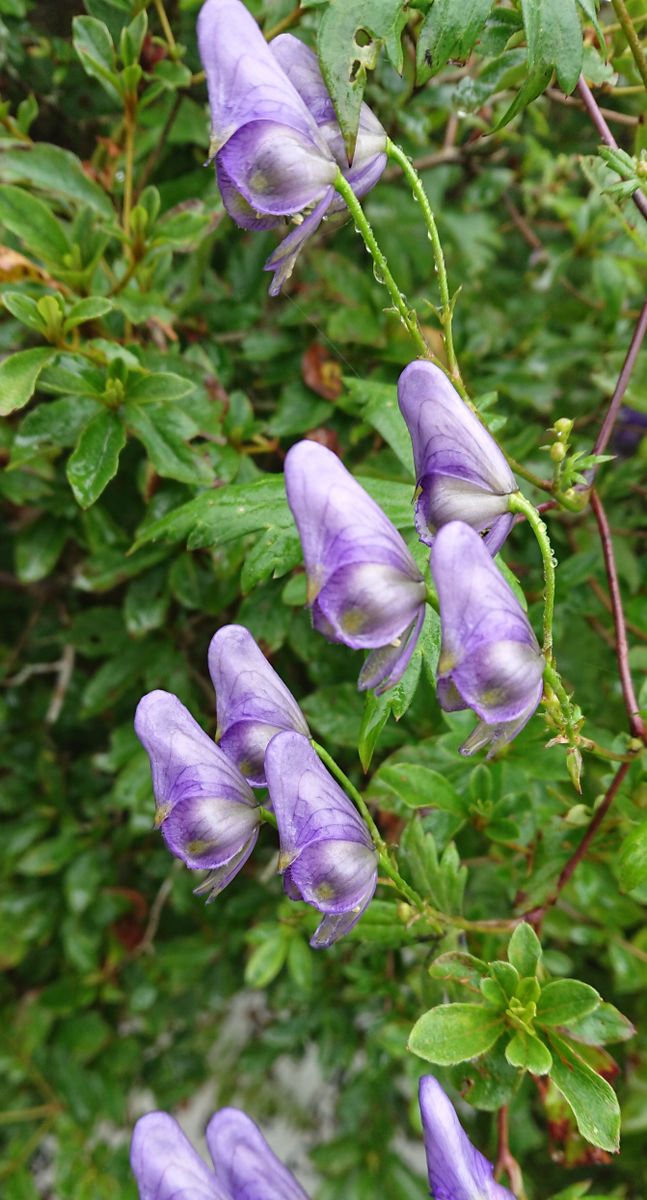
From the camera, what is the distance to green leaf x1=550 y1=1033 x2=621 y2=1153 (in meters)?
0.62

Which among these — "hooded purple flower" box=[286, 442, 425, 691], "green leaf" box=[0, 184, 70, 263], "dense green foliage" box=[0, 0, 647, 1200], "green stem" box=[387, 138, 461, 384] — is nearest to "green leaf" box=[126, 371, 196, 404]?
"dense green foliage" box=[0, 0, 647, 1200]

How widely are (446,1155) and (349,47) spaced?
2.08 feet

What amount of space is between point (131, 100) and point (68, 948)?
102cm

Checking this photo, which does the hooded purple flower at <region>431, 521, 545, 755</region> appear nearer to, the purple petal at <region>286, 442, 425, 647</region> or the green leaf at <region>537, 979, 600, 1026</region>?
the purple petal at <region>286, 442, 425, 647</region>

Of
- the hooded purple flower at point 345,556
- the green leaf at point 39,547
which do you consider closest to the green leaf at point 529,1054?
the hooded purple flower at point 345,556

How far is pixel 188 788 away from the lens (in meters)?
0.60

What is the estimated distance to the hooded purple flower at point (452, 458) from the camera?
21.7 inches

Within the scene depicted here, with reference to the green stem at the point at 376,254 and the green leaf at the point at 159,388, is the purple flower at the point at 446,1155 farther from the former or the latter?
the green leaf at the point at 159,388

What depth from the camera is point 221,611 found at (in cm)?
109

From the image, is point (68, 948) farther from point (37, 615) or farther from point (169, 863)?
point (37, 615)

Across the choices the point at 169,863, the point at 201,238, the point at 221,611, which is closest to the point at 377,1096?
the point at 169,863

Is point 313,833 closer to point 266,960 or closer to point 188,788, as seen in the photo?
point 188,788

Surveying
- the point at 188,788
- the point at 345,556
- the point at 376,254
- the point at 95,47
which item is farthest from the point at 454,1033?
the point at 95,47

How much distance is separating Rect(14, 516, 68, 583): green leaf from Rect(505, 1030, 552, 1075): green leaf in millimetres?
676
